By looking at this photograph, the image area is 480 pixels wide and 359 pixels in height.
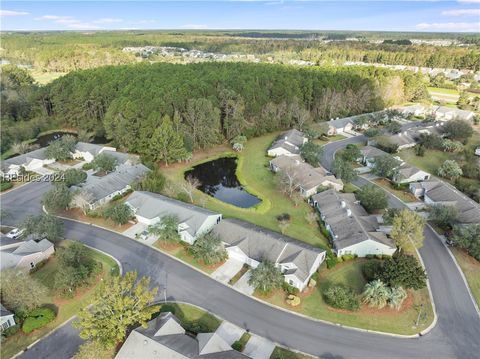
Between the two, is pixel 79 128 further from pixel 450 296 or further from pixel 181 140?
pixel 450 296

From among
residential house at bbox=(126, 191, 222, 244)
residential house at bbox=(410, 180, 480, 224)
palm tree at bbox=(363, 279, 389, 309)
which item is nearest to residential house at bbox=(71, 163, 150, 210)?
residential house at bbox=(126, 191, 222, 244)

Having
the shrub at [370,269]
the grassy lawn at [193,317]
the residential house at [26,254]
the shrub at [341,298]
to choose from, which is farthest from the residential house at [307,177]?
the residential house at [26,254]

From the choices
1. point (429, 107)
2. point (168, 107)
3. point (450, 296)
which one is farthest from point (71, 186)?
point (429, 107)

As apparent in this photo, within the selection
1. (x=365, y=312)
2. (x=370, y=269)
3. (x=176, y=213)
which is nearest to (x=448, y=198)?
(x=370, y=269)

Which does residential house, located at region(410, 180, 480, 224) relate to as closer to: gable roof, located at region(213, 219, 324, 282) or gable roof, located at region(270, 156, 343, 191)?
gable roof, located at region(270, 156, 343, 191)

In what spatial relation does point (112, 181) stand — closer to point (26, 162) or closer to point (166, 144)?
point (166, 144)

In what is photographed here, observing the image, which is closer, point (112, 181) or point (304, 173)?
point (112, 181)
